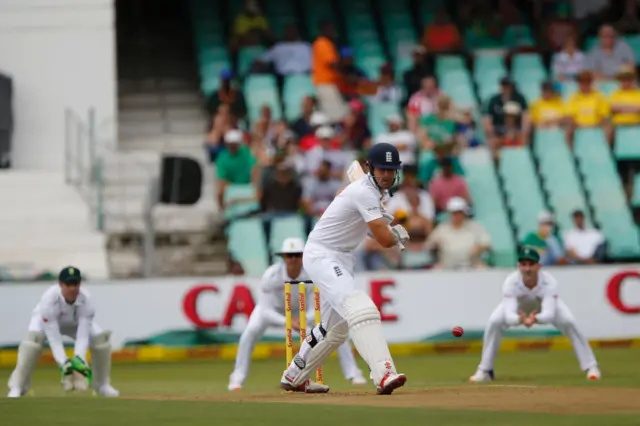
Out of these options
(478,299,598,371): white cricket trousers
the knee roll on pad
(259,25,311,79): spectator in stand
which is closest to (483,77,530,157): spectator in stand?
(259,25,311,79): spectator in stand

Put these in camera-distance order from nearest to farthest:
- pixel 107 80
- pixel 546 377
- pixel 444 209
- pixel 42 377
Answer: pixel 546 377 < pixel 42 377 < pixel 444 209 < pixel 107 80

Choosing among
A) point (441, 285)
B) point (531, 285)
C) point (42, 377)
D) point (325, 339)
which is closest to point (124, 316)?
point (42, 377)

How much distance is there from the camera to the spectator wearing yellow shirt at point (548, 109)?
24078 millimetres

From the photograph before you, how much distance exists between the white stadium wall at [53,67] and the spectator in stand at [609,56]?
7949 mm

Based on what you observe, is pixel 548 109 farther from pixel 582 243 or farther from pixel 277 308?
pixel 277 308

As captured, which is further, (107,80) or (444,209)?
(107,80)

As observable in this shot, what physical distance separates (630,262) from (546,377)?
6959 millimetres

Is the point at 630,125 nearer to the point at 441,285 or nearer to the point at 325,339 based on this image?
the point at 441,285

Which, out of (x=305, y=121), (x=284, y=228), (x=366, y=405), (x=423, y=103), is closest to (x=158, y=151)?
(x=305, y=121)

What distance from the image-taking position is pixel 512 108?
23672mm

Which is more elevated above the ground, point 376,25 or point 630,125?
point 376,25

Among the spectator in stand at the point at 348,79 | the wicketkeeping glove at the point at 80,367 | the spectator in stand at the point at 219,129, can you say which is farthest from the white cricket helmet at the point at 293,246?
the spectator in stand at the point at 348,79

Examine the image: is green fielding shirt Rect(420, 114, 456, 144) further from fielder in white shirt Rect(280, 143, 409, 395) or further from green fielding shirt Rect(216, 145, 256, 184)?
fielder in white shirt Rect(280, 143, 409, 395)

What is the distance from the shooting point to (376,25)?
27016 mm
